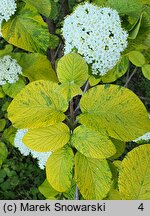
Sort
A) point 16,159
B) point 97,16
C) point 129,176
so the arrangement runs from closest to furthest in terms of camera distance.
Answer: point 129,176
point 97,16
point 16,159

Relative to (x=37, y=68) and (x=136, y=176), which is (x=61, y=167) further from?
→ (x=37, y=68)

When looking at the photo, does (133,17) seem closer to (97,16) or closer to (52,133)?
(97,16)

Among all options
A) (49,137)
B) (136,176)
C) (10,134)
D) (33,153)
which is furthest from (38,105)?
(10,134)

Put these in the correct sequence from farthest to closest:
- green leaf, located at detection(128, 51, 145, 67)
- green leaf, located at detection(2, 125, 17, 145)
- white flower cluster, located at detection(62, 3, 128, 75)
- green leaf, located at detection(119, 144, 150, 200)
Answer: green leaf, located at detection(2, 125, 17, 145) → green leaf, located at detection(128, 51, 145, 67) → white flower cluster, located at detection(62, 3, 128, 75) → green leaf, located at detection(119, 144, 150, 200)

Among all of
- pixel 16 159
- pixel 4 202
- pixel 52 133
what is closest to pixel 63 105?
pixel 52 133

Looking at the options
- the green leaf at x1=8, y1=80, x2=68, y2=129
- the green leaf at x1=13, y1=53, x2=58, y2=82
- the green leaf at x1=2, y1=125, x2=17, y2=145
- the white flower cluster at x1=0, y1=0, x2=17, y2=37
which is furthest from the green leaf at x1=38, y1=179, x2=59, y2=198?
the white flower cluster at x1=0, y1=0, x2=17, y2=37

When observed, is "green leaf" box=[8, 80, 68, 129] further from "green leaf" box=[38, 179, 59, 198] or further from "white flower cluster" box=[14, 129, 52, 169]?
"green leaf" box=[38, 179, 59, 198]

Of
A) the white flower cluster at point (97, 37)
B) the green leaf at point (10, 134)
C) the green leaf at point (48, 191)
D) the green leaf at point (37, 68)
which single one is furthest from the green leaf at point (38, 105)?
the green leaf at point (10, 134)
